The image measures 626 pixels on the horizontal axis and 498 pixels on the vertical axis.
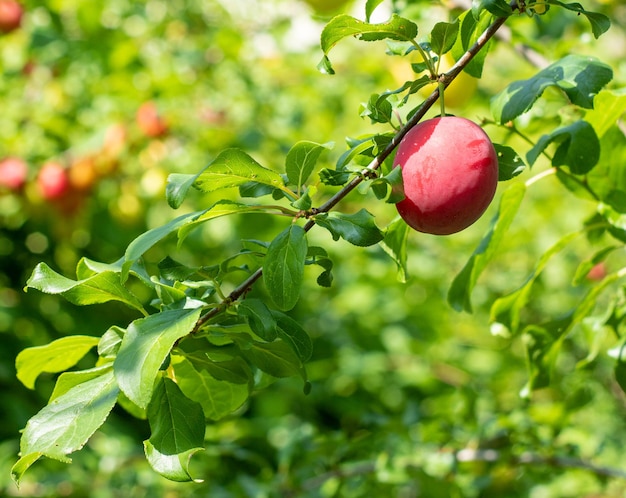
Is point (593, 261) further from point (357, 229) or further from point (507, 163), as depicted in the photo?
point (357, 229)

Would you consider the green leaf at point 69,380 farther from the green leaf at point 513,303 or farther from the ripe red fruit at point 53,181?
the ripe red fruit at point 53,181

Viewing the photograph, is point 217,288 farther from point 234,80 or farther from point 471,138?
point 234,80

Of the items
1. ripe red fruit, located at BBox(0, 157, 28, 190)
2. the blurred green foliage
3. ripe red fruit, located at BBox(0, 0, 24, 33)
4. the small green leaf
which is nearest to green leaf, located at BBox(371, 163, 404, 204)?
the small green leaf

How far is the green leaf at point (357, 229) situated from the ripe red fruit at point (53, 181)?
76.0 inches

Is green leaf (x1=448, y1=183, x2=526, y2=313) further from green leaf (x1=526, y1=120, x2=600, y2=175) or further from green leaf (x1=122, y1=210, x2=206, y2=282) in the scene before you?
green leaf (x1=122, y1=210, x2=206, y2=282)

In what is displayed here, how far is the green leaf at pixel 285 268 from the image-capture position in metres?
0.58

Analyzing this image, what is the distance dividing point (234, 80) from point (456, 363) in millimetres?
1089

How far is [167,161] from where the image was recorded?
97.7 inches

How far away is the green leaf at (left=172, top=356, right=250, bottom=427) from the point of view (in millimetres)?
681

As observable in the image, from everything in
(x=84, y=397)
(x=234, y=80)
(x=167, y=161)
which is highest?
(x=84, y=397)

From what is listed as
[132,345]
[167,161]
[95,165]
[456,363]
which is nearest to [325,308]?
[456,363]

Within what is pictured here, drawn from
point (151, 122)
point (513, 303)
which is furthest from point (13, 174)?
point (513, 303)

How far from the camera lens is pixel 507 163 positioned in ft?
2.27

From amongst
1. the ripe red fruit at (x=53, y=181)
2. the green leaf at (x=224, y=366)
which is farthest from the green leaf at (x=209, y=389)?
the ripe red fruit at (x=53, y=181)
